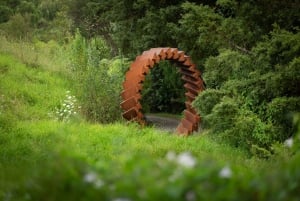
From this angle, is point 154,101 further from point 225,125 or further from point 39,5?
point 39,5

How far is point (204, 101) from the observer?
816cm

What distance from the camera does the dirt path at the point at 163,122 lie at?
1077cm

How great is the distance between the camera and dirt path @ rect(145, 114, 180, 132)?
10.8 m

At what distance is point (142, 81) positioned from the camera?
31.2 ft

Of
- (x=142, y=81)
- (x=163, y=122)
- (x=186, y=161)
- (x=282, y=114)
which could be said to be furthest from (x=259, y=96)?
(x=186, y=161)

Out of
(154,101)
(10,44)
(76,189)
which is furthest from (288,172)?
(10,44)

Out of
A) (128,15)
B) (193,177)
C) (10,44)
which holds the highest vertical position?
(193,177)

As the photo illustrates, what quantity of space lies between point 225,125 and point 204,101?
26.5 inches

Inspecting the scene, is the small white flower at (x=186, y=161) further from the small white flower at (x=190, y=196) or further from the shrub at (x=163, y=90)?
the shrub at (x=163, y=90)

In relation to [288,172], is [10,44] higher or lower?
lower

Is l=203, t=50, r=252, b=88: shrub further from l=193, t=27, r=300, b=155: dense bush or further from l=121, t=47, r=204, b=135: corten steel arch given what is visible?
l=121, t=47, r=204, b=135: corten steel arch

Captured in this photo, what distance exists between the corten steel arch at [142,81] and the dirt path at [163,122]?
0.78m

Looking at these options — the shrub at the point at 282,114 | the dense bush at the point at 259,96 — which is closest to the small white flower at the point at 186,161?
the dense bush at the point at 259,96

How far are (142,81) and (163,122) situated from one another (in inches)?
93.0
